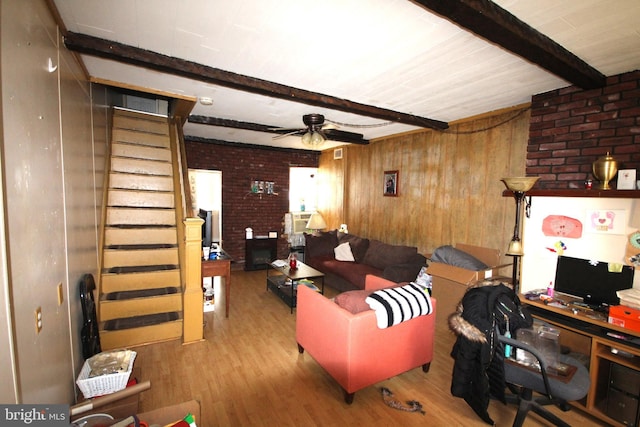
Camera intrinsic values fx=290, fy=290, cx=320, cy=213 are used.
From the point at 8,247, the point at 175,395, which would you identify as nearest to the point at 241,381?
the point at 175,395

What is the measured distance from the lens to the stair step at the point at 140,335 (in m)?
2.88

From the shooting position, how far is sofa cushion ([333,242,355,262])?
5.33 meters

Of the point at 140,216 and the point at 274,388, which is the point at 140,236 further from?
the point at 274,388

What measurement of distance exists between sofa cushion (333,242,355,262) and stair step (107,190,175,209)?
292cm

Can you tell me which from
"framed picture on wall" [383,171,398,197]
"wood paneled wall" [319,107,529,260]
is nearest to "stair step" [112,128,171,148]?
"wood paneled wall" [319,107,529,260]

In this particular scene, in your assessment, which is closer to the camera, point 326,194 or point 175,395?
point 175,395

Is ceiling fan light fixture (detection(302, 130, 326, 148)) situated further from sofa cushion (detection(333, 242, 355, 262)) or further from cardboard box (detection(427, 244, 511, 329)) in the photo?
sofa cushion (detection(333, 242, 355, 262))

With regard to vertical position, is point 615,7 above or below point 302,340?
above

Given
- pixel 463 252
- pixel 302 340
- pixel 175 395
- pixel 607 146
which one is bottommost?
pixel 175 395

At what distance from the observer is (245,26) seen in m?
1.84

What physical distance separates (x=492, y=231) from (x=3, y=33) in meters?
4.31

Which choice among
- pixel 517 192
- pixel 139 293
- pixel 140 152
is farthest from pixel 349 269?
pixel 140 152

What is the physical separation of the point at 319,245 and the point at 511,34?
4.53 m

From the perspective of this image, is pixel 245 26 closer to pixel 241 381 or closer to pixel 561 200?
pixel 241 381
